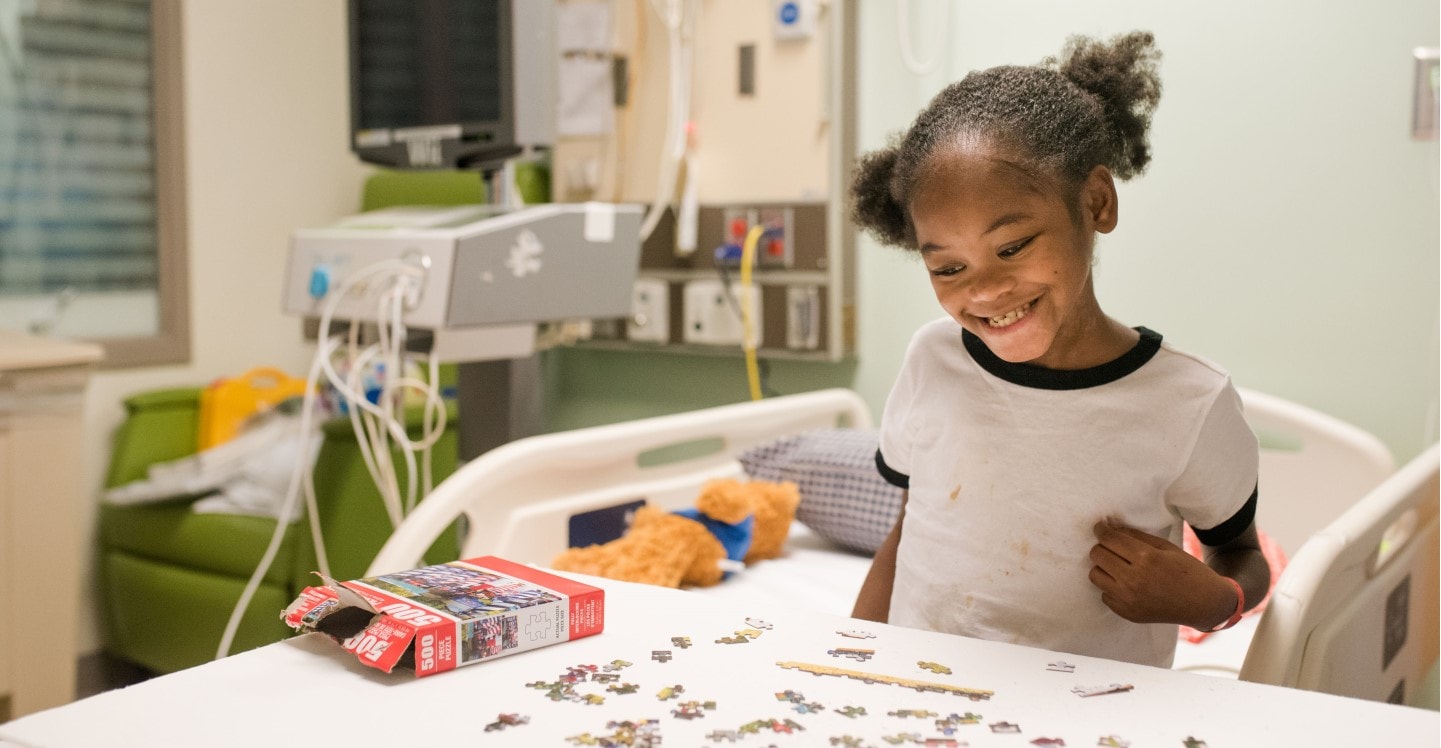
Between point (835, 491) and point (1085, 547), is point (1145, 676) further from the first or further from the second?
point (835, 491)

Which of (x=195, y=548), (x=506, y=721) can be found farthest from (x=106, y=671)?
(x=506, y=721)

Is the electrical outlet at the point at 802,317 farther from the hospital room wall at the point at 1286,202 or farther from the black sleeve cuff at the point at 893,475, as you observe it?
the black sleeve cuff at the point at 893,475

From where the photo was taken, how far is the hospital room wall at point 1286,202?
199 centimetres

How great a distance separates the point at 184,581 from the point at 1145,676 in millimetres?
2371

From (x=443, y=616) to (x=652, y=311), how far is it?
1.92 metres

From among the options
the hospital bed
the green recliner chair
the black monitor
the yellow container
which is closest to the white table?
the hospital bed

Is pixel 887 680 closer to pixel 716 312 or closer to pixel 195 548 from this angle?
pixel 716 312

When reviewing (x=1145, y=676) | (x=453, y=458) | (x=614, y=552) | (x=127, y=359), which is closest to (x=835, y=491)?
(x=614, y=552)

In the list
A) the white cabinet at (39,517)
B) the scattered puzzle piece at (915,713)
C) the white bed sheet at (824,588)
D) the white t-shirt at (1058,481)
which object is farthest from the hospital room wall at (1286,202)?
the white cabinet at (39,517)

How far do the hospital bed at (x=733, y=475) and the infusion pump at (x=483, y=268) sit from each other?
207mm

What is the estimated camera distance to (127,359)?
310 centimetres

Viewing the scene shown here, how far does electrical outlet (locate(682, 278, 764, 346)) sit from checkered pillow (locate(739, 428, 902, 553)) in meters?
0.51

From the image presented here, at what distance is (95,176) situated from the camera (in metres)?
3.10

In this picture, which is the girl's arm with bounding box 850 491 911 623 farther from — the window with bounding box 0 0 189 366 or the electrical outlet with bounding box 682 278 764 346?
the window with bounding box 0 0 189 366
